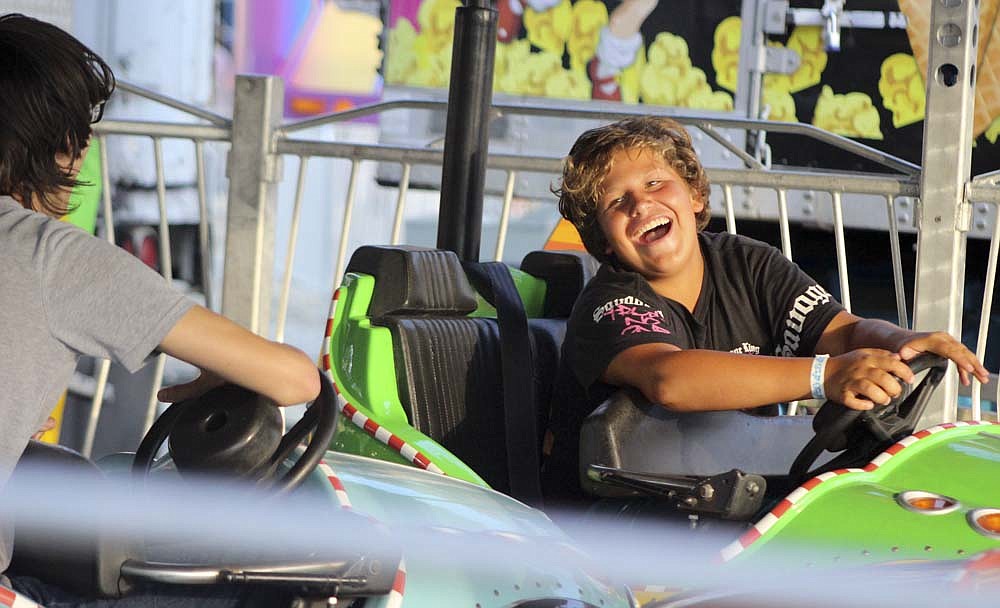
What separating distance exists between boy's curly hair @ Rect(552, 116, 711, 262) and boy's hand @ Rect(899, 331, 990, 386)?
16.2 inches

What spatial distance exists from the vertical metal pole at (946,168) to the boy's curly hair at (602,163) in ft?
3.78

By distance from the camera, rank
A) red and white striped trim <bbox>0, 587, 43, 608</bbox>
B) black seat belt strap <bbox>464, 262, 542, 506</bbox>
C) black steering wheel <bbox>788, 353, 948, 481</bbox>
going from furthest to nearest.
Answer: black seat belt strap <bbox>464, 262, 542, 506</bbox>
black steering wheel <bbox>788, 353, 948, 481</bbox>
red and white striped trim <bbox>0, 587, 43, 608</bbox>

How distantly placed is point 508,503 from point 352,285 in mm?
521

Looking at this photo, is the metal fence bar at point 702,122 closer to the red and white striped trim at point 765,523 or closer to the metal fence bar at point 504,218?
the metal fence bar at point 504,218

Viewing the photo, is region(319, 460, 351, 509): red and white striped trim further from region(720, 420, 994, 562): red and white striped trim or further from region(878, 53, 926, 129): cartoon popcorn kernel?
region(878, 53, 926, 129): cartoon popcorn kernel

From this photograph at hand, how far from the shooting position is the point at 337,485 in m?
1.36

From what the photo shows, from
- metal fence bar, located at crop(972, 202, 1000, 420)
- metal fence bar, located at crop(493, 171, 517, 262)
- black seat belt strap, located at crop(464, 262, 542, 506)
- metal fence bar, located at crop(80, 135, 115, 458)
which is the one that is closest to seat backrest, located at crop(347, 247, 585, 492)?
black seat belt strap, located at crop(464, 262, 542, 506)

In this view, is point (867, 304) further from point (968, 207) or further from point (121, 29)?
point (121, 29)

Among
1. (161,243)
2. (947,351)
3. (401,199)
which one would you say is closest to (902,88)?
(401,199)

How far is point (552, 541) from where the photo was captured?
1.47m

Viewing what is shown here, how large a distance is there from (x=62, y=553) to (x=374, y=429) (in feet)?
2.33

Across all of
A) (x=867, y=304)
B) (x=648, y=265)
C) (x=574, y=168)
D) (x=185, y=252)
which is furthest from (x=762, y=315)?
(x=185, y=252)

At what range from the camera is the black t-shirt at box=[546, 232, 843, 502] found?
1.75 meters

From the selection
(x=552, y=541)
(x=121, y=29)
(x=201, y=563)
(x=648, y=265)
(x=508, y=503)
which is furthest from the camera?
(x=121, y=29)
